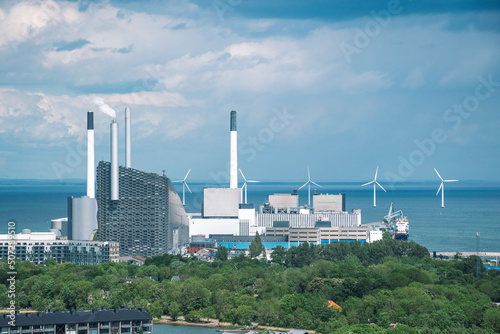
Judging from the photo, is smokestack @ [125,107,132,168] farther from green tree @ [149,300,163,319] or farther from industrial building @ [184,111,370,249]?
green tree @ [149,300,163,319]

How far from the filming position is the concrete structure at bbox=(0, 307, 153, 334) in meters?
22.0

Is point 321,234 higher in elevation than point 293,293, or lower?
higher

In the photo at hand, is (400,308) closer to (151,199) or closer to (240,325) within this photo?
(240,325)

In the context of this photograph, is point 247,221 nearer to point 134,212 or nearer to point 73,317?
point 134,212

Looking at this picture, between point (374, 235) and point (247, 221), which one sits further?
point (247, 221)

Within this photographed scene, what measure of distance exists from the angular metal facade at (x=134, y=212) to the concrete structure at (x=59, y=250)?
3.41m

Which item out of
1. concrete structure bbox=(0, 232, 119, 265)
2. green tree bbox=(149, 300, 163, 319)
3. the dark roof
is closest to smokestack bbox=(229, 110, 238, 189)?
concrete structure bbox=(0, 232, 119, 265)

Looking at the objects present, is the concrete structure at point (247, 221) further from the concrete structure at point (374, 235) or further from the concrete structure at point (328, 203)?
the concrete structure at point (328, 203)

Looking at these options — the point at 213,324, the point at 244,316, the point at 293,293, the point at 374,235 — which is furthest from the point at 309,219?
the point at 244,316

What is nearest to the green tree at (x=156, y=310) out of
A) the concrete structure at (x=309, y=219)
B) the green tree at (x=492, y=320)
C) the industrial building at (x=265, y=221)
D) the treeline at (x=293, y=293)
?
the treeline at (x=293, y=293)

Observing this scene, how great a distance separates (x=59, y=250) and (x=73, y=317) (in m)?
20.7

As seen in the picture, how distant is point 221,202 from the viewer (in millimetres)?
59531

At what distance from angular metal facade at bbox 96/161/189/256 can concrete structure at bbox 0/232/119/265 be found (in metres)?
3.41

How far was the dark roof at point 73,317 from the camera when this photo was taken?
22078mm
